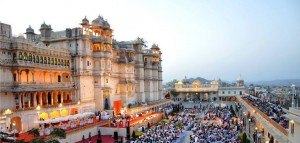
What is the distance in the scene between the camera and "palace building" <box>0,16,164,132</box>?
118 feet

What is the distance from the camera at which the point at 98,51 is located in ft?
170

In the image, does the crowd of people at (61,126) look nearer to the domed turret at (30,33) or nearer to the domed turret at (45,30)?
the domed turret at (45,30)

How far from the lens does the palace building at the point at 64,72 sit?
35875 millimetres

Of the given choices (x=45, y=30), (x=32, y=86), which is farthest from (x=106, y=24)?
(x=32, y=86)

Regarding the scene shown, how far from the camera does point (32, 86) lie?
126ft

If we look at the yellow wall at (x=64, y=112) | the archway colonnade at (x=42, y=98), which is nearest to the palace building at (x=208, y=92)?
the archway colonnade at (x=42, y=98)

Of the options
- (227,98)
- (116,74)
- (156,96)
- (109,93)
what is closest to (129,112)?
(109,93)

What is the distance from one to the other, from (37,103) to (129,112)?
1741 centimetres

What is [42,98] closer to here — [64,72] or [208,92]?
[64,72]

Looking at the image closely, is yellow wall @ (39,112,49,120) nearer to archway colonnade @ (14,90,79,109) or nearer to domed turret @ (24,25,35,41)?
archway colonnade @ (14,90,79,109)

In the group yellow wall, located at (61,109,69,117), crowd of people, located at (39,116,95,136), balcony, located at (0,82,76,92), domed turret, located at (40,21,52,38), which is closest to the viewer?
crowd of people, located at (39,116,95,136)

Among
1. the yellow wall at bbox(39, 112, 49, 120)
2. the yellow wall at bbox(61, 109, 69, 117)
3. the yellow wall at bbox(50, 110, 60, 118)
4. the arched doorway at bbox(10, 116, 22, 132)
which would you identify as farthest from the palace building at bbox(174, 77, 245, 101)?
the arched doorway at bbox(10, 116, 22, 132)

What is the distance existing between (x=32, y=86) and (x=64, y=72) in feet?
29.3

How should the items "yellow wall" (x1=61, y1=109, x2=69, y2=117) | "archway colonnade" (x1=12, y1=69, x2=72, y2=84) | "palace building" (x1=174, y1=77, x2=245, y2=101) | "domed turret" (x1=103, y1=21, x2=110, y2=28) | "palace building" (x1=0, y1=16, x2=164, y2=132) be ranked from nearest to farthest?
"palace building" (x1=0, y1=16, x2=164, y2=132)
"archway colonnade" (x1=12, y1=69, x2=72, y2=84)
"yellow wall" (x1=61, y1=109, x2=69, y2=117)
"domed turret" (x1=103, y1=21, x2=110, y2=28)
"palace building" (x1=174, y1=77, x2=245, y2=101)
